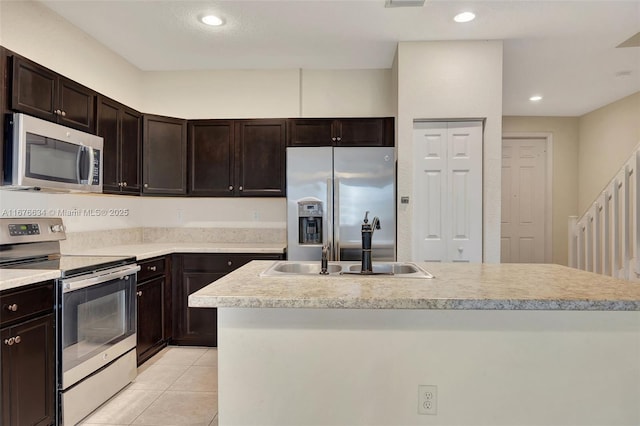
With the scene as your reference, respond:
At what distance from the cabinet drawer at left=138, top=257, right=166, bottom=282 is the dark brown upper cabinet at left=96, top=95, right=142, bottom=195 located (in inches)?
25.4

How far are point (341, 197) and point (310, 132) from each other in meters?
0.78

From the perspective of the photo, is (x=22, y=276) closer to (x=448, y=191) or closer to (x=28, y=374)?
(x=28, y=374)

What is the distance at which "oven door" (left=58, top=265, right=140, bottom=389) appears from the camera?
2.12m

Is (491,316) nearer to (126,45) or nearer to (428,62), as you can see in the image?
(428,62)

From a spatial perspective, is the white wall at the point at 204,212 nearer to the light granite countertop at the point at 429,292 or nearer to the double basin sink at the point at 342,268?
the double basin sink at the point at 342,268

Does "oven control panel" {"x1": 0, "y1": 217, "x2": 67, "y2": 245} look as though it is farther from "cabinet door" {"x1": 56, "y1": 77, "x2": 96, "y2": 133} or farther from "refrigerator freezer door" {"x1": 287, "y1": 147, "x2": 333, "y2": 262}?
"refrigerator freezer door" {"x1": 287, "y1": 147, "x2": 333, "y2": 262}

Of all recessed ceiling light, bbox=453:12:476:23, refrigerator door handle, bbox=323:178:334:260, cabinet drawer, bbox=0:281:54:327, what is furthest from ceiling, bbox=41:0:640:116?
cabinet drawer, bbox=0:281:54:327

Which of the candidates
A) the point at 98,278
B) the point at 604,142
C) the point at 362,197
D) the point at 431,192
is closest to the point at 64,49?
the point at 98,278

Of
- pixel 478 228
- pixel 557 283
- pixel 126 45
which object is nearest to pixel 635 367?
pixel 557 283

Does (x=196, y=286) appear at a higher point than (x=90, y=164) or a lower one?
lower

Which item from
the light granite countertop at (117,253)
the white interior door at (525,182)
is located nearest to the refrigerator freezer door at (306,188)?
the light granite countertop at (117,253)

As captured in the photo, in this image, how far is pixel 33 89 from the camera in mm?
2271

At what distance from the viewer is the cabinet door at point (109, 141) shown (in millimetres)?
2916

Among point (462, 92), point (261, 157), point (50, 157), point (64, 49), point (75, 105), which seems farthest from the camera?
point (261, 157)
